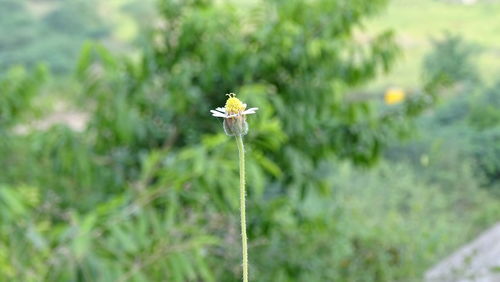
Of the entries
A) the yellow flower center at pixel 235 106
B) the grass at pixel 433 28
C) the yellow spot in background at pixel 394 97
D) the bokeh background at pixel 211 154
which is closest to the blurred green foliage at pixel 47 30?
the grass at pixel 433 28

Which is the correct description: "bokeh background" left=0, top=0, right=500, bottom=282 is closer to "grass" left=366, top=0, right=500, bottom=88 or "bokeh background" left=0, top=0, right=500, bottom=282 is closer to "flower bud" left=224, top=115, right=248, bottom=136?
"flower bud" left=224, top=115, right=248, bottom=136

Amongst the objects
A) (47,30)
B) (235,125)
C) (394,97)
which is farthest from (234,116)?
(47,30)

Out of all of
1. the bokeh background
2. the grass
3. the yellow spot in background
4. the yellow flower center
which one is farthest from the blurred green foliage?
the yellow flower center

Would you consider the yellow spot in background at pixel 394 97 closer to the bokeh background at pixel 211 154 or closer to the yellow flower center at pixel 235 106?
the bokeh background at pixel 211 154

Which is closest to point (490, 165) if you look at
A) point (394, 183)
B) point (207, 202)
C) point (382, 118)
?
point (394, 183)

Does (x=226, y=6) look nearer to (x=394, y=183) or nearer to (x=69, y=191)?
(x=69, y=191)

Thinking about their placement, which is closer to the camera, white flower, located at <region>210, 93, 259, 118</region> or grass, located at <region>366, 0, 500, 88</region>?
white flower, located at <region>210, 93, 259, 118</region>

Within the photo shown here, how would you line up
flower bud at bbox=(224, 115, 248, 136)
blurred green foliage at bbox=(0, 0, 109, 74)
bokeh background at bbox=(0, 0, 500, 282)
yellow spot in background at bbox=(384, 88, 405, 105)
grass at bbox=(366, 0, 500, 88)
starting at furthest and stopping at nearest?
1. blurred green foliage at bbox=(0, 0, 109, 74)
2. grass at bbox=(366, 0, 500, 88)
3. yellow spot in background at bbox=(384, 88, 405, 105)
4. bokeh background at bbox=(0, 0, 500, 282)
5. flower bud at bbox=(224, 115, 248, 136)

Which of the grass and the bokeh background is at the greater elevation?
the grass
